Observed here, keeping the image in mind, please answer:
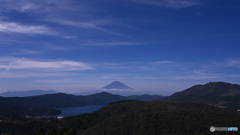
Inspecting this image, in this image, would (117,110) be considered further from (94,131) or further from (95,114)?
(94,131)

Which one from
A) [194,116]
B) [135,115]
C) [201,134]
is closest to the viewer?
[201,134]

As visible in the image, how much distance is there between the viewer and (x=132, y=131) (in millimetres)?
A: 111938

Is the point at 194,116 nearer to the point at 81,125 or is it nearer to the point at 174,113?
the point at 174,113

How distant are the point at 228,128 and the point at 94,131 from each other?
2952 inches

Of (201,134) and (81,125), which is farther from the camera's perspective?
(81,125)

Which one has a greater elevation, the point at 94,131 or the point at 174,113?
the point at 174,113

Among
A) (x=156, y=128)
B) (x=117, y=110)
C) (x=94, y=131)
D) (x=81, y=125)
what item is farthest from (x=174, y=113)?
(x=81, y=125)

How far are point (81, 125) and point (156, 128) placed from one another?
8041 centimetres

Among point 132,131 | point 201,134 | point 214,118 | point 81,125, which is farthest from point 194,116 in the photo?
point 81,125

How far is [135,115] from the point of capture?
137m

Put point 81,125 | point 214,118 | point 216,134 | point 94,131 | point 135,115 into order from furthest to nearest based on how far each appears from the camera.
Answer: point 81,125
point 135,115
point 94,131
point 214,118
point 216,134

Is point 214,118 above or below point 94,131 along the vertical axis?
above

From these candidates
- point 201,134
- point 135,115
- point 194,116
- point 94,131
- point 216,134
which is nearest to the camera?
point 216,134

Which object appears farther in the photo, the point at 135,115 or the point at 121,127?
the point at 135,115
